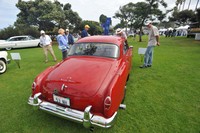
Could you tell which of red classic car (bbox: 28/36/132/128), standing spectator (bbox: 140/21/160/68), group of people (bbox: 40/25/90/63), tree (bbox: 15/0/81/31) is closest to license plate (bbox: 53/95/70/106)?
red classic car (bbox: 28/36/132/128)

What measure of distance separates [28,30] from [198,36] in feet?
81.4

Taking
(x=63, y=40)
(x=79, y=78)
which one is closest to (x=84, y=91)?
(x=79, y=78)

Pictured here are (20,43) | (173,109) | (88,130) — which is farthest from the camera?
(20,43)

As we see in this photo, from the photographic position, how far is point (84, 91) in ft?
6.64

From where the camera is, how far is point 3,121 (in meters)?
2.56

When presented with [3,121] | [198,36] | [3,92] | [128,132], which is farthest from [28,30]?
[198,36]

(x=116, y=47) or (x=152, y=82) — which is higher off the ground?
(x=116, y=47)

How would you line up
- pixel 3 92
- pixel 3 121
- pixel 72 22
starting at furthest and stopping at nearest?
1. pixel 72 22
2. pixel 3 92
3. pixel 3 121

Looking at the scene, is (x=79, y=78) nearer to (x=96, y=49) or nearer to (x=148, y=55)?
(x=96, y=49)

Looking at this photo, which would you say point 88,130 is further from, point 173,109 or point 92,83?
point 173,109

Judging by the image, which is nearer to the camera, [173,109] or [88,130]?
[88,130]

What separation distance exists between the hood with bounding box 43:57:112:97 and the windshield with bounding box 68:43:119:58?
27cm

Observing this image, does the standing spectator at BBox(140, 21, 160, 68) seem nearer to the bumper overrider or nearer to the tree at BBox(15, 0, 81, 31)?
the bumper overrider

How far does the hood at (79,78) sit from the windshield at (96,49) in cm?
27
